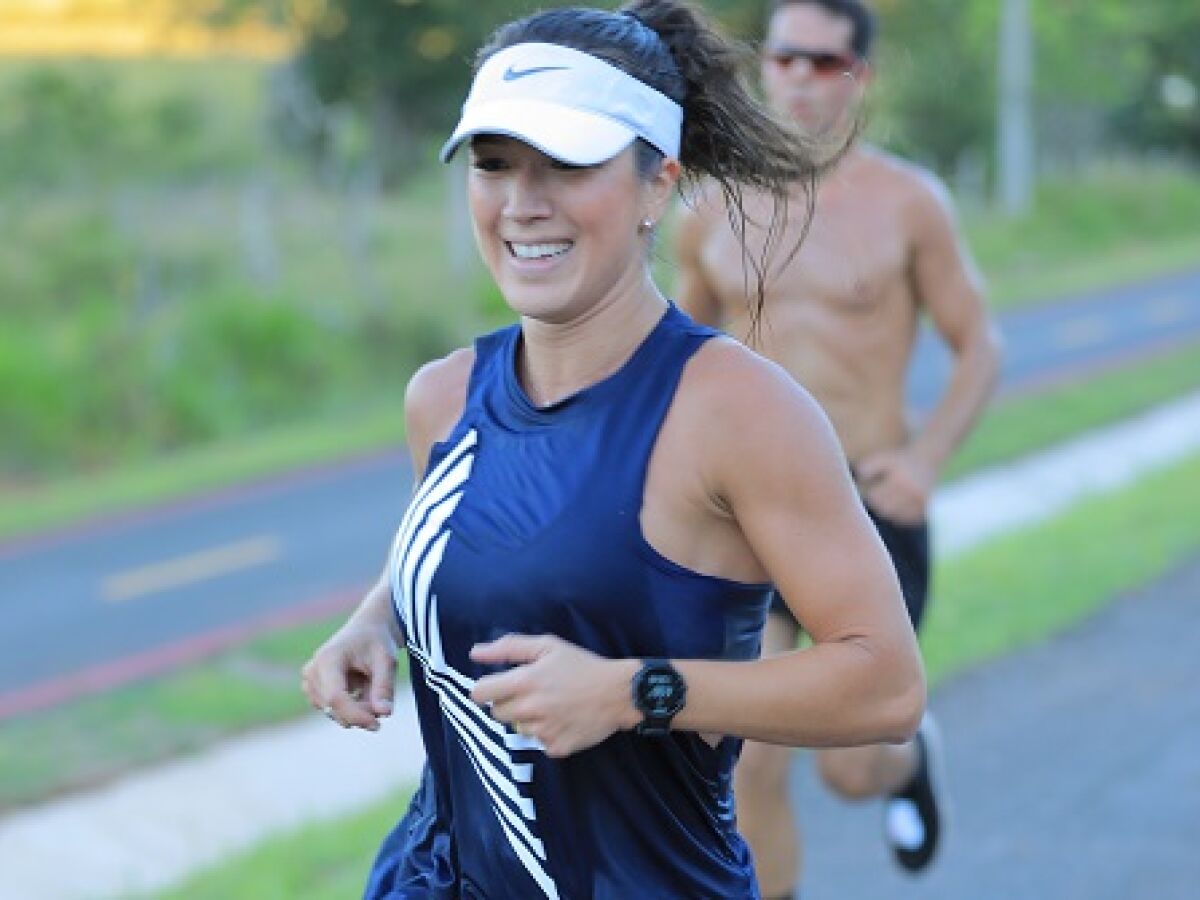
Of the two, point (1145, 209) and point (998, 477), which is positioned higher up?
point (1145, 209)

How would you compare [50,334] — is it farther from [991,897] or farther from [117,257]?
[991,897]

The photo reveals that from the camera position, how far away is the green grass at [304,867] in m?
5.42

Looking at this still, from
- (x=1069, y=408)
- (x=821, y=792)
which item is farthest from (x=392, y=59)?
(x=821, y=792)

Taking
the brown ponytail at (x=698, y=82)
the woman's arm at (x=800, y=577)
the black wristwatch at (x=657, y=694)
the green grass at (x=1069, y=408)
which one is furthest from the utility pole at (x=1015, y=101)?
the black wristwatch at (x=657, y=694)

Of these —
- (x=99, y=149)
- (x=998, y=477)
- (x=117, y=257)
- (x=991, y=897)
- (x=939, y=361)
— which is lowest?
(x=991, y=897)

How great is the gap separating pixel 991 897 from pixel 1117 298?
23.3 metres

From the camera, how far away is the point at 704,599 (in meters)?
2.44

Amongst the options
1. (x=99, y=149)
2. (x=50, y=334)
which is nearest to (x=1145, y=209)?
(x=99, y=149)

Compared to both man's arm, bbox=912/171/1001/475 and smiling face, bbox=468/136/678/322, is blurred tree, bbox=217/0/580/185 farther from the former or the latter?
smiling face, bbox=468/136/678/322

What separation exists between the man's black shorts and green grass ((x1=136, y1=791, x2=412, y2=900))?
5.41 feet

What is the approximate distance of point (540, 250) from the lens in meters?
2.50

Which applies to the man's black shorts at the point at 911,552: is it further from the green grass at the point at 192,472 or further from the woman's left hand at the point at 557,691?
the green grass at the point at 192,472

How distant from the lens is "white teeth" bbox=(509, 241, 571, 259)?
250cm

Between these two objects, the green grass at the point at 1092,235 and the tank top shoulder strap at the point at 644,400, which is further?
the green grass at the point at 1092,235
